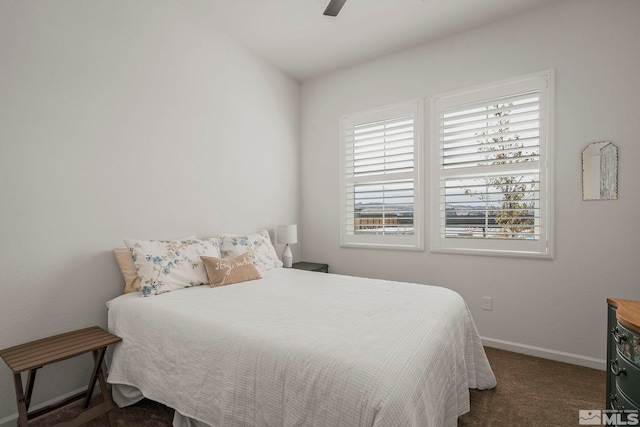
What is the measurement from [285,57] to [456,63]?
1.78 meters

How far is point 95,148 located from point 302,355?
1.94 m

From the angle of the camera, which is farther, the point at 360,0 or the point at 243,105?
the point at 243,105

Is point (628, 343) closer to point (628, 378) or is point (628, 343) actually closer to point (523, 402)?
point (628, 378)

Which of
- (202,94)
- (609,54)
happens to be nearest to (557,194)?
(609,54)

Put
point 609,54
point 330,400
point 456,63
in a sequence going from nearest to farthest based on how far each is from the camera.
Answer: point 330,400 → point 609,54 → point 456,63

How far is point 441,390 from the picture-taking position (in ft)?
4.38

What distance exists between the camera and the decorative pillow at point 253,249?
262cm

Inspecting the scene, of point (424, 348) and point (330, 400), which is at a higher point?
point (424, 348)

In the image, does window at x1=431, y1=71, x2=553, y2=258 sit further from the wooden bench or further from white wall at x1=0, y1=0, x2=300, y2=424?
the wooden bench

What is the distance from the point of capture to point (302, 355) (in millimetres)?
1213

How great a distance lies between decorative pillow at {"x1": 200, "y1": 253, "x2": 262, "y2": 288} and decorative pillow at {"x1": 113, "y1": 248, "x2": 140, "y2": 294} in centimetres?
46

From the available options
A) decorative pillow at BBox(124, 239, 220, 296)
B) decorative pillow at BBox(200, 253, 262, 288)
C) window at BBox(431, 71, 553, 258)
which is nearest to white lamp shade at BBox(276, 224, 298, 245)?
decorative pillow at BBox(200, 253, 262, 288)

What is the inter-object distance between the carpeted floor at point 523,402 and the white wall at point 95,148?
1.65 feet

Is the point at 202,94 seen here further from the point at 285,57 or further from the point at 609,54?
the point at 609,54
